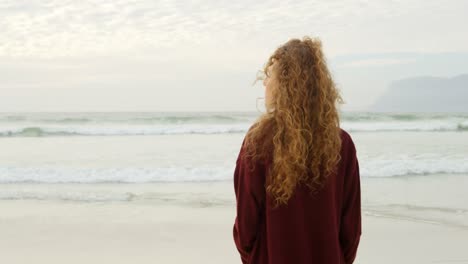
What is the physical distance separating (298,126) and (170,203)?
5.13 m

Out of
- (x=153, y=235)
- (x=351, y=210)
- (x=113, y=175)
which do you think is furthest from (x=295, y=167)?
(x=113, y=175)

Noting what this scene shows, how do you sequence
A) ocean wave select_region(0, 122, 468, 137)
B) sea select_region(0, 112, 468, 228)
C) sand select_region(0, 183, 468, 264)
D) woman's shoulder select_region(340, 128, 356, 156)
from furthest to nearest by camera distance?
ocean wave select_region(0, 122, 468, 137) < sea select_region(0, 112, 468, 228) < sand select_region(0, 183, 468, 264) < woman's shoulder select_region(340, 128, 356, 156)

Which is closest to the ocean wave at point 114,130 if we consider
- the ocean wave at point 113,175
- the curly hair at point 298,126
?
the ocean wave at point 113,175

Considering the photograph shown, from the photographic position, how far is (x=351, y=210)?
2.01m

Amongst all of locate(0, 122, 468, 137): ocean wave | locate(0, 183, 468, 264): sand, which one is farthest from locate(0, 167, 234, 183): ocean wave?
locate(0, 122, 468, 137): ocean wave

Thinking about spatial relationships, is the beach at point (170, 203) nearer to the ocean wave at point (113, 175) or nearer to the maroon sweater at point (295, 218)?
the ocean wave at point (113, 175)

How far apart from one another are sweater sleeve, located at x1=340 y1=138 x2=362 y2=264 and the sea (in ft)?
14.1

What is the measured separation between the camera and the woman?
183 centimetres

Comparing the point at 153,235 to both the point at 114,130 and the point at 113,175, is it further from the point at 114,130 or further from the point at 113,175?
the point at 114,130

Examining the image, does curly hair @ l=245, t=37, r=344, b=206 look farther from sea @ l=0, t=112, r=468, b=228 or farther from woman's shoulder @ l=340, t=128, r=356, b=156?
sea @ l=0, t=112, r=468, b=228

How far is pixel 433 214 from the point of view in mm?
6230

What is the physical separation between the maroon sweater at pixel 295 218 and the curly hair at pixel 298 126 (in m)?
0.05

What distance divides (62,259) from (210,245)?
4.66 feet

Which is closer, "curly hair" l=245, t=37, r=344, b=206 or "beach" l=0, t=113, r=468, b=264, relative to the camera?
"curly hair" l=245, t=37, r=344, b=206
